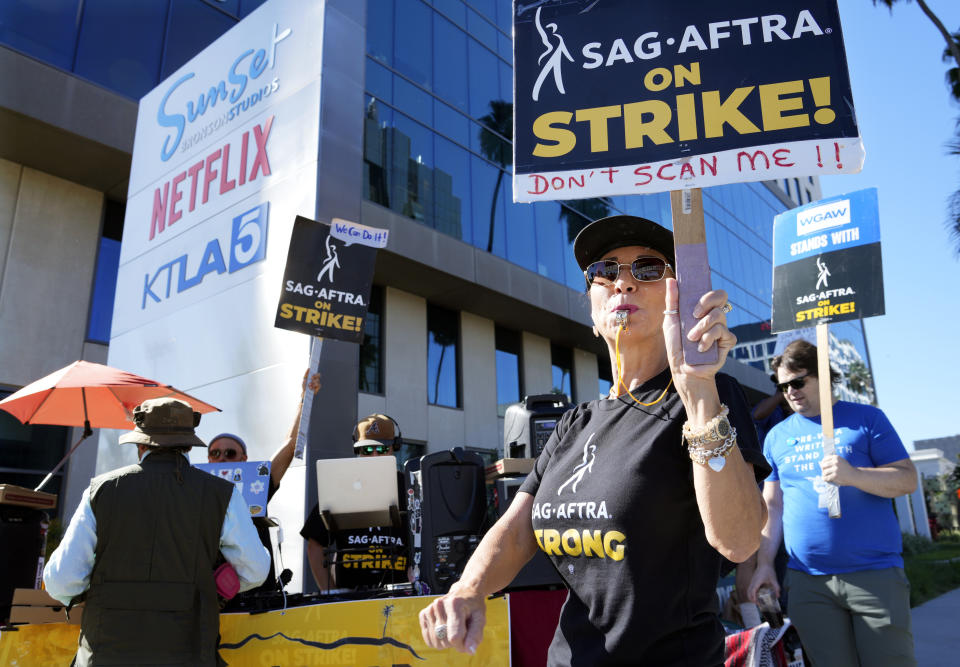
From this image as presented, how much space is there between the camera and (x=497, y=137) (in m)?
17.6

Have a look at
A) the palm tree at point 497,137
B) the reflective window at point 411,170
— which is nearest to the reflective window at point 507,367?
the palm tree at point 497,137

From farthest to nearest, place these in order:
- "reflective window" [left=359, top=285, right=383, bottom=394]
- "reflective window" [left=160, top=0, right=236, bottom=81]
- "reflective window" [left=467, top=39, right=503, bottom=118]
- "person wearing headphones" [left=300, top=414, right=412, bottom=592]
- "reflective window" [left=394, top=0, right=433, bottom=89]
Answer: "reflective window" [left=467, top=39, right=503, bottom=118] < "reflective window" [left=394, top=0, right=433, bottom=89] < "reflective window" [left=359, top=285, right=383, bottom=394] < "reflective window" [left=160, top=0, right=236, bottom=81] < "person wearing headphones" [left=300, top=414, right=412, bottom=592]

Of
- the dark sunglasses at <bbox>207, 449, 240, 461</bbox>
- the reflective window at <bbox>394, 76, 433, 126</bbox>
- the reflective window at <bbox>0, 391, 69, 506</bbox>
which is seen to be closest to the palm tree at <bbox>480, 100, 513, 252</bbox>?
the reflective window at <bbox>394, 76, 433, 126</bbox>

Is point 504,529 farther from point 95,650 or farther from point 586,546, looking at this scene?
point 95,650

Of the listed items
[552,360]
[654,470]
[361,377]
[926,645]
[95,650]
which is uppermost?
[552,360]

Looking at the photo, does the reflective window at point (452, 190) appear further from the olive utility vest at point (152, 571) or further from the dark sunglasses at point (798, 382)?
the olive utility vest at point (152, 571)

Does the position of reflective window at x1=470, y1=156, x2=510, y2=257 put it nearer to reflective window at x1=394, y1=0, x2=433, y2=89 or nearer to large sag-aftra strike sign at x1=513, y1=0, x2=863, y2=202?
A: reflective window at x1=394, y1=0, x2=433, y2=89

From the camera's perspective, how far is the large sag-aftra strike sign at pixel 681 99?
172 cm

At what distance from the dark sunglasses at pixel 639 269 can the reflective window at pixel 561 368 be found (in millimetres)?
17825

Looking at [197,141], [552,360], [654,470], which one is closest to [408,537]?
[654,470]

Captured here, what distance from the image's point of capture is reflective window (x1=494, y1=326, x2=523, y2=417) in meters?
18.0

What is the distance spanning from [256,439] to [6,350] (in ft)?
22.6

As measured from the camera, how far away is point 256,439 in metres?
8.51

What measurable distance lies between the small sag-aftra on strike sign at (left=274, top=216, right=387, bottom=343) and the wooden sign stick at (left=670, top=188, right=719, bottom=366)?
17.1 feet
